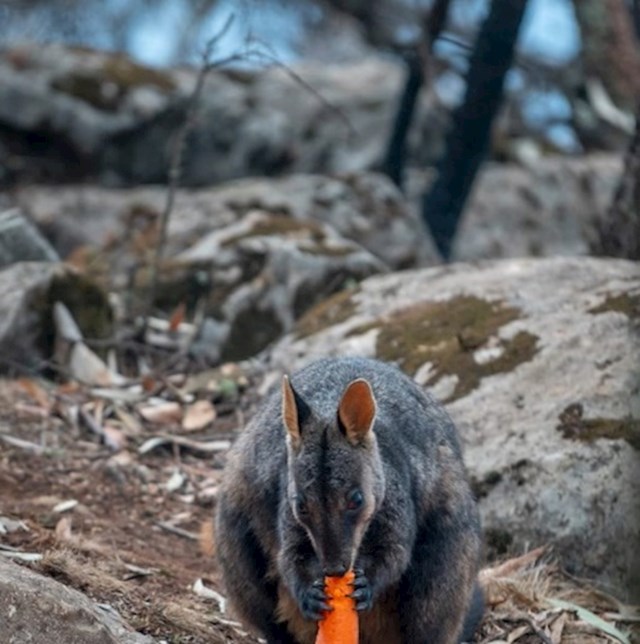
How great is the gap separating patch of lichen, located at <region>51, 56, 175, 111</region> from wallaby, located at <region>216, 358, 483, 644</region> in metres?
9.09

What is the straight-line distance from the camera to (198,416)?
849 cm

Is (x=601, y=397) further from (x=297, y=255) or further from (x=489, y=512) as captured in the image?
(x=297, y=255)

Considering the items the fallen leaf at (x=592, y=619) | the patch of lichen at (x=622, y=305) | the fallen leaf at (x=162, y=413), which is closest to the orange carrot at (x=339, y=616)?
the fallen leaf at (x=592, y=619)

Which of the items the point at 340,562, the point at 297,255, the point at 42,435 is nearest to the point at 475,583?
the point at 340,562

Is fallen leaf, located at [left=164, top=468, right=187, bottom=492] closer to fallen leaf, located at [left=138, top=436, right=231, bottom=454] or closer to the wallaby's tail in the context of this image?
Answer: fallen leaf, located at [left=138, top=436, right=231, bottom=454]

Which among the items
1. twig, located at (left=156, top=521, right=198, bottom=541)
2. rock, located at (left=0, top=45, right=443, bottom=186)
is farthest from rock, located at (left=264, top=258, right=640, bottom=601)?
rock, located at (left=0, top=45, right=443, bottom=186)

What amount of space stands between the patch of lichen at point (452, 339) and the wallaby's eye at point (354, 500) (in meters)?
2.63

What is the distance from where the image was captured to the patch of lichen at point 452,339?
24.4 ft

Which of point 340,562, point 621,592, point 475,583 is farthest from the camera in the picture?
point 621,592

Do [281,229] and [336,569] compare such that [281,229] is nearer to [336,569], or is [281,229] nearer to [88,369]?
[88,369]

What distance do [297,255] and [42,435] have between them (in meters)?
2.50

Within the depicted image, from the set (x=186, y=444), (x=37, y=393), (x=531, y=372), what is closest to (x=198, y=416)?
(x=186, y=444)

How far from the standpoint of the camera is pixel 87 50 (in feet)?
49.6

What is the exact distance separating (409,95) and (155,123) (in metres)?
3.04
